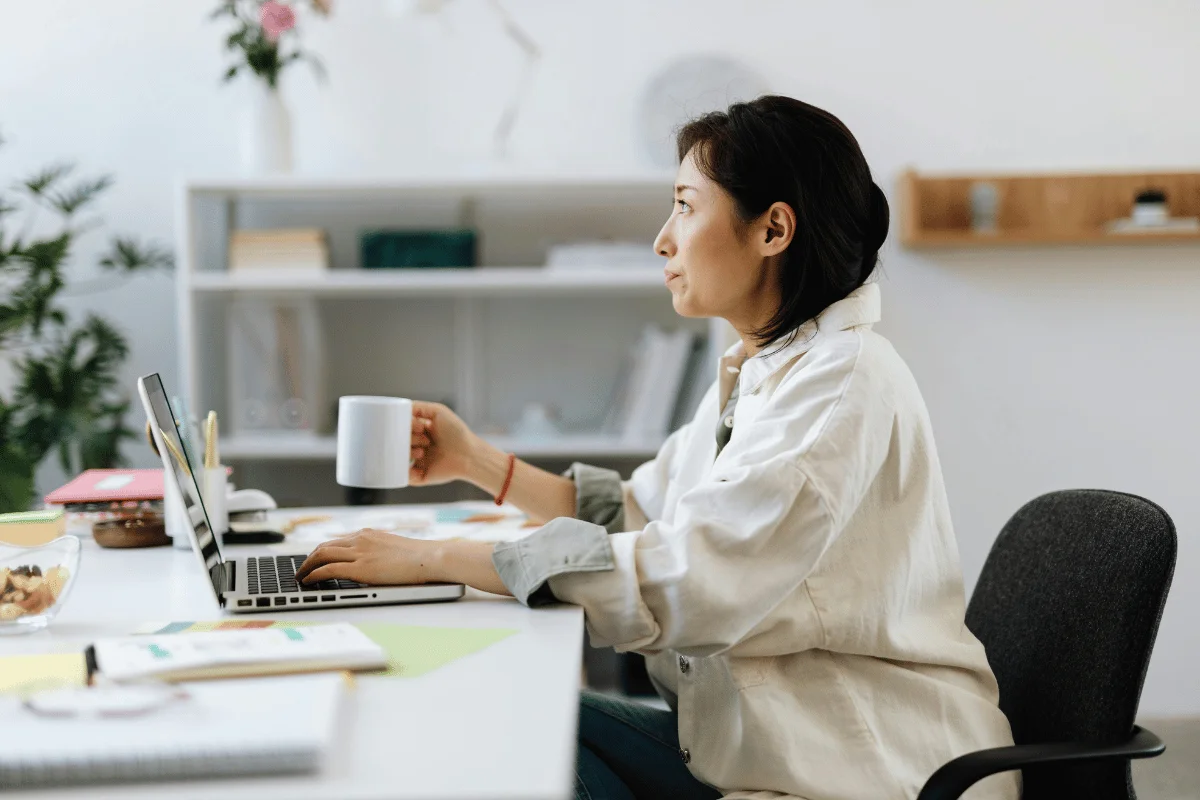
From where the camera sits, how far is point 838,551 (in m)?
1.08

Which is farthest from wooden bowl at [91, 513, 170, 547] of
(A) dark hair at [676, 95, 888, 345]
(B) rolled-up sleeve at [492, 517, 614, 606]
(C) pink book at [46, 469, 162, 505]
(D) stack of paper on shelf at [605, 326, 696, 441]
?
(D) stack of paper on shelf at [605, 326, 696, 441]

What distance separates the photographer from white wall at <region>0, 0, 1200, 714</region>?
9.27ft

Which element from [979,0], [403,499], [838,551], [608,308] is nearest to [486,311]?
[608,308]

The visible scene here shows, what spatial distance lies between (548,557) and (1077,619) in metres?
0.54

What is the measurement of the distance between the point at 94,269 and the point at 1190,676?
305 cm

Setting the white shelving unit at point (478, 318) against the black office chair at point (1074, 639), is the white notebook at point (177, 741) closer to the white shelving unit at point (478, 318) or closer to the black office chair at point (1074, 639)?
the black office chair at point (1074, 639)

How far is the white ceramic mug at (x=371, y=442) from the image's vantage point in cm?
138

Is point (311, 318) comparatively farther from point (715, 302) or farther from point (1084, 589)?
point (1084, 589)

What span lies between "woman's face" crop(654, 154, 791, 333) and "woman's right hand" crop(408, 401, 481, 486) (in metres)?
0.42

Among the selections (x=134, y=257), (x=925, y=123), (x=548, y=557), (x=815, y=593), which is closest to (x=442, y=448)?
(x=548, y=557)

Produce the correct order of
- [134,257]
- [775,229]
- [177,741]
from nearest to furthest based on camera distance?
[177,741], [775,229], [134,257]

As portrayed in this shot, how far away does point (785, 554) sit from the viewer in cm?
100

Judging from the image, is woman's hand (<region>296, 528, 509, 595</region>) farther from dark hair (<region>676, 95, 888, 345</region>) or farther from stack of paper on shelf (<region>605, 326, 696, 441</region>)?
stack of paper on shelf (<region>605, 326, 696, 441</region>)

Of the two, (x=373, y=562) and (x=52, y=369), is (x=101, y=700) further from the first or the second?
(x=52, y=369)
